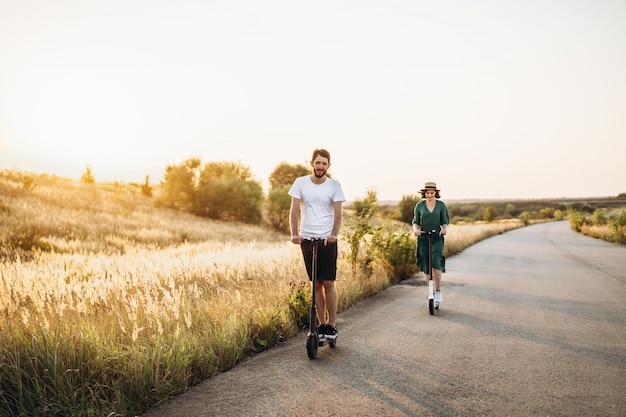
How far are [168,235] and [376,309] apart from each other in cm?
2167

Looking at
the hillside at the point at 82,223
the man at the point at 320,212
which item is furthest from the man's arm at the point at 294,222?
the hillside at the point at 82,223

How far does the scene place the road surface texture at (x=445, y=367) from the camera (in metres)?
3.83

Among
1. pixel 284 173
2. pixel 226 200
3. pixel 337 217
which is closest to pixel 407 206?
pixel 226 200

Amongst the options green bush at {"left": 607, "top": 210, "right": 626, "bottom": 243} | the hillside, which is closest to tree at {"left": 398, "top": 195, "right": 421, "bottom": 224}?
the hillside

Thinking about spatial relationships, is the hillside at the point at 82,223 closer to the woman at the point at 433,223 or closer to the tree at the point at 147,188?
the tree at the point at 147,188

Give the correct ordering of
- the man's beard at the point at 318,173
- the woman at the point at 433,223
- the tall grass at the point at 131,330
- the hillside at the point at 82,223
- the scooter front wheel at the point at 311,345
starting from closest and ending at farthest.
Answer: the tall grass at the point at 131,330 → the scooter front wheel at the point at 311,345 → the man's beard at the point at 318,173 → the woman at the point at 433,223 → the hillside at the point at 82,223

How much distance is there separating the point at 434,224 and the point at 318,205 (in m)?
3.44

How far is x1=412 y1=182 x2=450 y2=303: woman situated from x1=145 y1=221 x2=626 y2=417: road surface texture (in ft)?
2.54

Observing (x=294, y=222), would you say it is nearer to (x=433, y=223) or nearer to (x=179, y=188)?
(x=433, y=223)

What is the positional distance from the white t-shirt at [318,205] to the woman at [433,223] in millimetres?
2986

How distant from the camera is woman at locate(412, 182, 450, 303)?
25.8ft

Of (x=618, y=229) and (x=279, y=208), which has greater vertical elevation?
(x=279, y=208)

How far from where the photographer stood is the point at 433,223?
26.0 feet

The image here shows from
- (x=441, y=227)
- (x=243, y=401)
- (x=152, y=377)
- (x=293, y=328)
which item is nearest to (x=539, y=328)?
(x=441, y=227)
